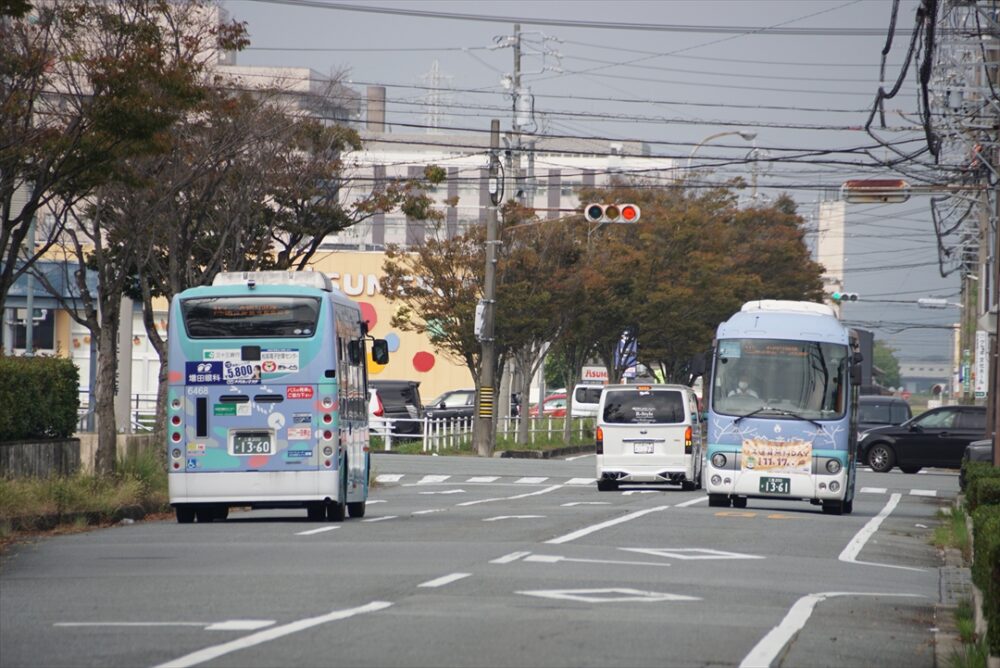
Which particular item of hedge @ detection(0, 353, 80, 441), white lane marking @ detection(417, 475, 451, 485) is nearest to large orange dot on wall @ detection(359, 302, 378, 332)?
white lane marking @ detection(417, 475, 451, 485)

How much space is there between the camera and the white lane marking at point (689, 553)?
53.2 ft

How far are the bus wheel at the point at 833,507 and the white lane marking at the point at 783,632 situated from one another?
12.2 metres

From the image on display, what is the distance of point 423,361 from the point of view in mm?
81000

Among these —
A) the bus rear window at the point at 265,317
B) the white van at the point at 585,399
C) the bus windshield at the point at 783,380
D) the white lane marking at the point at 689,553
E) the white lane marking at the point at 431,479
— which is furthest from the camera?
the white van at the point at 585,399

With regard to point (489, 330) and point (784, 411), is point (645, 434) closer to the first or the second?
point (784, 411)

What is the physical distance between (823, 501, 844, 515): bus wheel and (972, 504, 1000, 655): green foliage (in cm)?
1517

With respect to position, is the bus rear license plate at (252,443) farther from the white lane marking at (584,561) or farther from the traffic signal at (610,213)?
the traffic signal at (610,213)

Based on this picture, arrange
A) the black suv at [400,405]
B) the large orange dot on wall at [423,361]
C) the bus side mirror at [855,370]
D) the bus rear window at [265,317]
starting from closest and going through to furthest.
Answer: the bus rear window at [265,317] < the bus side mirror at [855,370] < the black suv at [400,405] < the large orange dot on wall at [423,361]

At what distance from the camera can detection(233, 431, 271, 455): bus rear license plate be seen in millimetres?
20547

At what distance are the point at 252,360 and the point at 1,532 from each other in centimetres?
391

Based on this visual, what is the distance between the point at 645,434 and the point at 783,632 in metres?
20.6

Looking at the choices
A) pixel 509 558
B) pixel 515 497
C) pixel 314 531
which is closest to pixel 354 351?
pixel 314 531

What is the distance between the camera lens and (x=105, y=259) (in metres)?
26.9

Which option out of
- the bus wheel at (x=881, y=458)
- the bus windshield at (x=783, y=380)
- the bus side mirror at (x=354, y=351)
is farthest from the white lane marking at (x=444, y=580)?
the bus wheel at (x=881, y=458)
